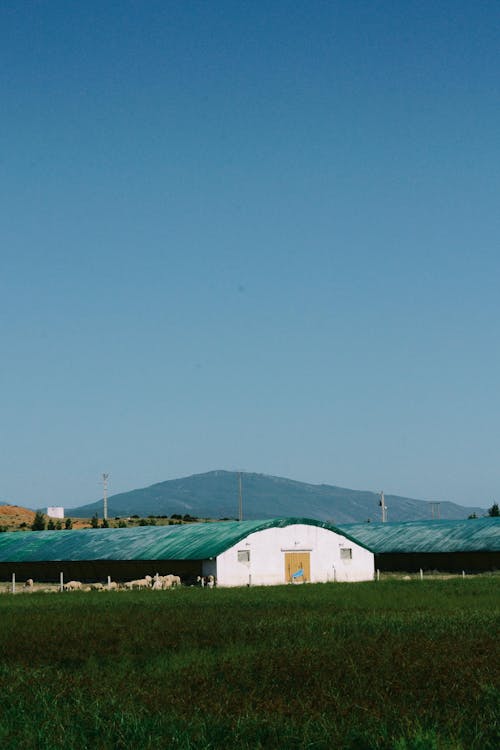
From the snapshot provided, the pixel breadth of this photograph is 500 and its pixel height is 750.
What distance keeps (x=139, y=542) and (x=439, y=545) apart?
22.1m

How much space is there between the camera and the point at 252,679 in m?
19.2

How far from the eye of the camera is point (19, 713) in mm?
16297

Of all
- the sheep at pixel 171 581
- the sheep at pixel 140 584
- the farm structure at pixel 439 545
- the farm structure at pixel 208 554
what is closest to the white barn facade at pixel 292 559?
the farm structure at pixel 208 554

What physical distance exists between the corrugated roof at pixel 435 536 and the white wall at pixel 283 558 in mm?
6746

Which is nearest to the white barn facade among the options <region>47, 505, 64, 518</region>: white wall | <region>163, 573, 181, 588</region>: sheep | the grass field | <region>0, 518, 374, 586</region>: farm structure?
<region>0, 518, 374, 586</region>: farm structure

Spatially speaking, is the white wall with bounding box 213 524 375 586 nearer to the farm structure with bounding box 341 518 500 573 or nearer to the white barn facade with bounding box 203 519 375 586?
the white barn facade with bounding box 203 519 375 586

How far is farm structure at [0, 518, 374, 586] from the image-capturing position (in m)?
61.4

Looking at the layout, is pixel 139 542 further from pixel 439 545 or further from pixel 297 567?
pixel 439 545

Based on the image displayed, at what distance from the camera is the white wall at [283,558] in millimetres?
60906

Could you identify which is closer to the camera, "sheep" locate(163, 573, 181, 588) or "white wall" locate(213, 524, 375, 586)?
"sheep" locate(163, 573, 181, 588)

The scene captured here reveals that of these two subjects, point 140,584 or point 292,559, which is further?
point 292,559

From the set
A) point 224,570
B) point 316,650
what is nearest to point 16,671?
point 316,650

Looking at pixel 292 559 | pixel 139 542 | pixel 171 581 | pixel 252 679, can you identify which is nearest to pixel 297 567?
pixel 292 559

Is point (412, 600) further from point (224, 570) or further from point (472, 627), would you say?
point (224, 570)
